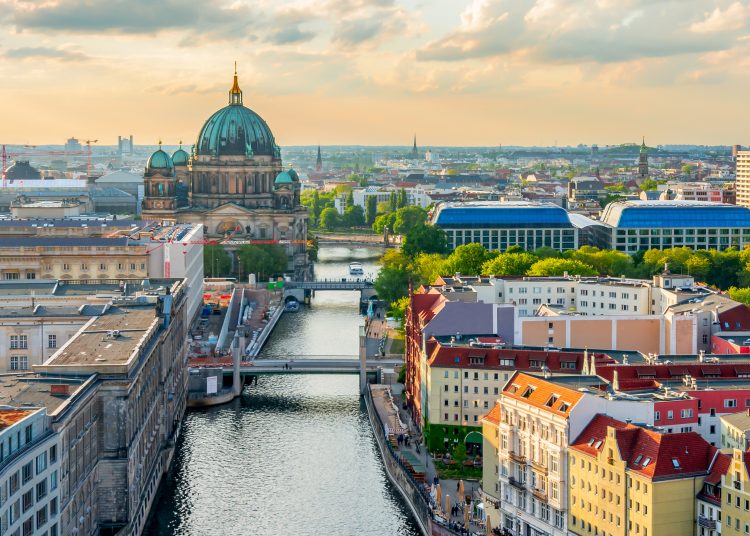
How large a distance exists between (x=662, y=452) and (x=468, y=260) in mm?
71087

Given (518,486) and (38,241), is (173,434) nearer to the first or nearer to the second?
(518,486)

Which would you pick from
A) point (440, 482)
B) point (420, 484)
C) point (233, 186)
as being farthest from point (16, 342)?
point (233, 186)

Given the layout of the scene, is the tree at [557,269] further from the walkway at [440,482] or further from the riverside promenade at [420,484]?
the walkway at [440,482]

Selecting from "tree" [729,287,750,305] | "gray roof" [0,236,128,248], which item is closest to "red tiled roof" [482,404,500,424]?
"tree" [729,287,750,305]

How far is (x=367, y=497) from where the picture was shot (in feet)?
202

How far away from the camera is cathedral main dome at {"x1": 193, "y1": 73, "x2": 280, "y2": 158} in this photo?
504 feet

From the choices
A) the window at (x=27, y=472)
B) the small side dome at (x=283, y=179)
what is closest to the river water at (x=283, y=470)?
the window at (x=27, y=472)

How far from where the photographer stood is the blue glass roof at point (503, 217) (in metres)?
152

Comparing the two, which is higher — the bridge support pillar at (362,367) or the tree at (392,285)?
the tree at (392,285)

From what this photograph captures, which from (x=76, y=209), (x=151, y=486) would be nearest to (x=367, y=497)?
(x=151, y=486)

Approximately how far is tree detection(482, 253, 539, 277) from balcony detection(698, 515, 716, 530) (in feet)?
205

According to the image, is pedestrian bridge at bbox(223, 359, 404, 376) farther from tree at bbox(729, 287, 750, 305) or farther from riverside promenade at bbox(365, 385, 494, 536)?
tree at bbox(729, 287, 750, 305)

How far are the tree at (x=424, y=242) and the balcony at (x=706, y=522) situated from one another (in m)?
93.5

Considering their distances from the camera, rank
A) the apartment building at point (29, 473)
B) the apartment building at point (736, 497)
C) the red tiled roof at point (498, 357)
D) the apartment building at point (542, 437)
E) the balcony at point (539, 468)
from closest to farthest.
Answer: the apartment building at point (29, 473)
the apartment building at point (736, 497)
the apartment building at point (542, 437)
the balcony at point (539, 468)
the red tiled roof at point (498, 357)
